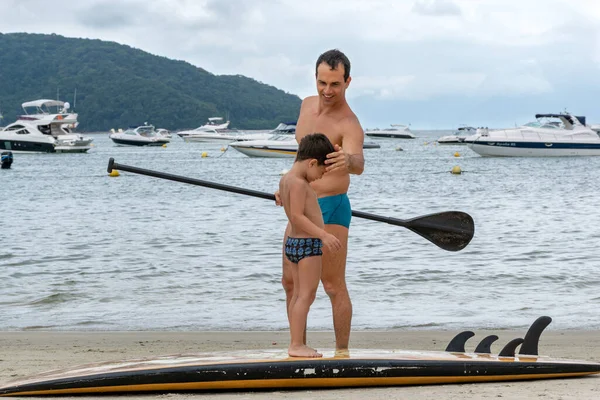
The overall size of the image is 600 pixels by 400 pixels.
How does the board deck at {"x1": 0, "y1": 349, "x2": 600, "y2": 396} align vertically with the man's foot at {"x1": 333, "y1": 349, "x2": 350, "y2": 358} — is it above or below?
below

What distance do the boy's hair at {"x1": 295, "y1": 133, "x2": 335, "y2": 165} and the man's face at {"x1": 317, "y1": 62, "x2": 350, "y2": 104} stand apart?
1.40ft

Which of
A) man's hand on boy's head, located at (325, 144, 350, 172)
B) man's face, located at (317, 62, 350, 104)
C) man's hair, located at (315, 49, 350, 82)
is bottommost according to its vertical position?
man's hand on boy's head, located at (325, 144, 350, 172)

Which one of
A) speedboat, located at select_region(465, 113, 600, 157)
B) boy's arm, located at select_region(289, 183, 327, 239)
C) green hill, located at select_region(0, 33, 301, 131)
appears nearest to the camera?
boy's arm, located at select_region(289, 183, 327, 239)

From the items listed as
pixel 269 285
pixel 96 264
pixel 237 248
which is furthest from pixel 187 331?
pixel 237 248

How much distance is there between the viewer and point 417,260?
12430 millimetres

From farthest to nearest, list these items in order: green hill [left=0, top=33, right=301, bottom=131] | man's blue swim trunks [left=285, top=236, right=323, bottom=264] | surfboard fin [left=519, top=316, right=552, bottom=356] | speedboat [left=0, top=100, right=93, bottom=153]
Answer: green hill [left=0, top=33, right=301, bottom=131] → speedboat [left=0, top=100, right=93, bottom=153] → surfboard fin [left=519, top=316, right=552, bottom=356] → man's blue swim trunks [left=285, top=236, right=323, bottom=264]

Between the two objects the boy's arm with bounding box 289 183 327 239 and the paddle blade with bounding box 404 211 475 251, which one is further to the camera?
the paddle blade with bounding box 404 211 475 251

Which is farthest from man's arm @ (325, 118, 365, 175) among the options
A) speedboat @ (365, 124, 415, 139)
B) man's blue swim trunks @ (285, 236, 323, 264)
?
speedboat @ (365, 124, 415, 139)

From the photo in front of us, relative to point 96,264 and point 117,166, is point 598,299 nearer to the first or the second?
point 117,166

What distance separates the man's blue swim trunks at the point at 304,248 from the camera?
185 inches

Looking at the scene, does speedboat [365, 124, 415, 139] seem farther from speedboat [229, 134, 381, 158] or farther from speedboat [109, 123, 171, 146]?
speedboat [229, 134, 381, 158]

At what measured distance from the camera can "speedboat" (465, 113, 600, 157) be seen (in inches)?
1805

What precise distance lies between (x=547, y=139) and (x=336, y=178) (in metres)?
42.5

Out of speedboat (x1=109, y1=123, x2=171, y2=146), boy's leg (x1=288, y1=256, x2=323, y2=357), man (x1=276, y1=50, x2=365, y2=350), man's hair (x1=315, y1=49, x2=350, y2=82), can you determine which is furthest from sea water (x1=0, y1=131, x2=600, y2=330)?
speedboat (x1=109, y1=123, x2=171, y2=146)
